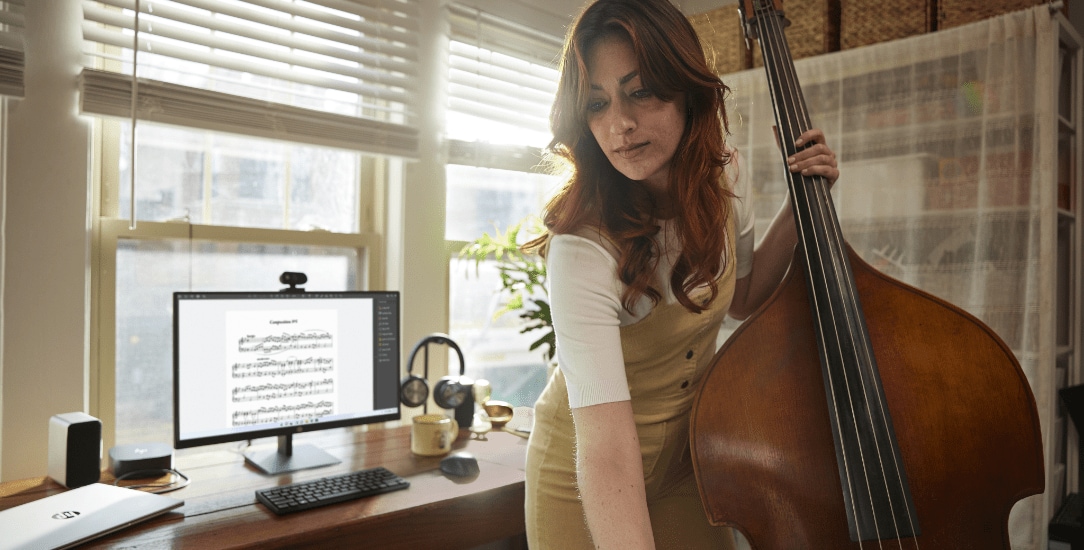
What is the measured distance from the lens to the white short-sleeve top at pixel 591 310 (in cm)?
82

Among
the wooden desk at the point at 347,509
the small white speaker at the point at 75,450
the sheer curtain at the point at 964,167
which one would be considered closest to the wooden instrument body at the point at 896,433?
the wooden desk at the point at 347,509

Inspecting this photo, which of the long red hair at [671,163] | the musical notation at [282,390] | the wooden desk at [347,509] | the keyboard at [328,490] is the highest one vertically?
the long red hair at [671,163]

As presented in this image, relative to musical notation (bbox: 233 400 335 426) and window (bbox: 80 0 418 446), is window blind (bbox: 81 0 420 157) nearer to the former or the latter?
window (bbox: 80 0 418 446)

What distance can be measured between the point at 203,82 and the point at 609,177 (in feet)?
5.29

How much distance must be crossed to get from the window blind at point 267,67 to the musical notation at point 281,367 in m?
0.74

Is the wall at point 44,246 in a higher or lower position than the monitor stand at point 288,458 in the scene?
higher

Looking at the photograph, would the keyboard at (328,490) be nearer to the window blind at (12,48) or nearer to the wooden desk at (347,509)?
the wooden desk at (347,509)

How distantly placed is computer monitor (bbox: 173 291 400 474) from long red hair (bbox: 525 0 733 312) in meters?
0.99

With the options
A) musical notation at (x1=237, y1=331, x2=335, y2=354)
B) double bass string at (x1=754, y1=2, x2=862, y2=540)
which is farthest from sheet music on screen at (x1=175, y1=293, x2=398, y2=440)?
double bass string at (x1=754, y1=2, x2=862, y2=540)

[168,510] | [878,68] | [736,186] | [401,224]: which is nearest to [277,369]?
[168,510]

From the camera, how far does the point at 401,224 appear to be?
7.94 ft

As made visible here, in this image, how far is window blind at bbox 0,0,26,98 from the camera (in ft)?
5.37

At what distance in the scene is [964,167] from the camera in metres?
2.08

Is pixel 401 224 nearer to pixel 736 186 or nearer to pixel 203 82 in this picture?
pixel 203 82
